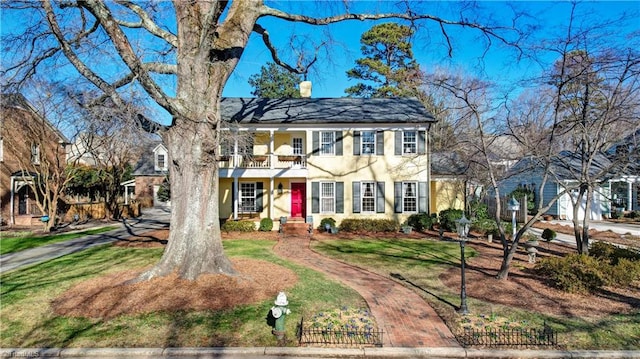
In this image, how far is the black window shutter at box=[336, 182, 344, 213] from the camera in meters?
19.2

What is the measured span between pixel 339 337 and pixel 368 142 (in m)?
14.4

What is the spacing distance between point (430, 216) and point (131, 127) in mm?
15106

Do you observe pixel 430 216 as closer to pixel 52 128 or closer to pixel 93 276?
pixel 93 276

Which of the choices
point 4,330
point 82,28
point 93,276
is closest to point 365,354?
point 4,330

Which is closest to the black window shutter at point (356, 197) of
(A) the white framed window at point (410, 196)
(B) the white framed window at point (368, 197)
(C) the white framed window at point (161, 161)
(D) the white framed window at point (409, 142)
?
(B) the white framed window at point (368, 197)

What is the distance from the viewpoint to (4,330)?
6.39m

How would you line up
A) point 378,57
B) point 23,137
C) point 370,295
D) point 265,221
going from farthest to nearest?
point 378,57, point 23,137, point 265,221, point 370,295

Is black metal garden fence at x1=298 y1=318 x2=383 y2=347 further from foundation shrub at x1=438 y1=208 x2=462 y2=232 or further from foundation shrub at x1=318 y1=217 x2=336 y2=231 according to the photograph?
foundation shrub at x1=438 y1=208 x2=462 y2=232

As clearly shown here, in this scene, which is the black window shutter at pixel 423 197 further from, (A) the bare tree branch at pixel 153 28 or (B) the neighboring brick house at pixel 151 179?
(B) the neighboring brick house at pixel 151 179

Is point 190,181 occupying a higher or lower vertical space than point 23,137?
lower

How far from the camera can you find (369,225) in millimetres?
18344

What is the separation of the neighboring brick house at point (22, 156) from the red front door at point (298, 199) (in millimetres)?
13578

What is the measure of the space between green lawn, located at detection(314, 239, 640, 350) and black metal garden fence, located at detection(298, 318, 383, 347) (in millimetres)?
1678

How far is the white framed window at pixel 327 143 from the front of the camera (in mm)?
19281
